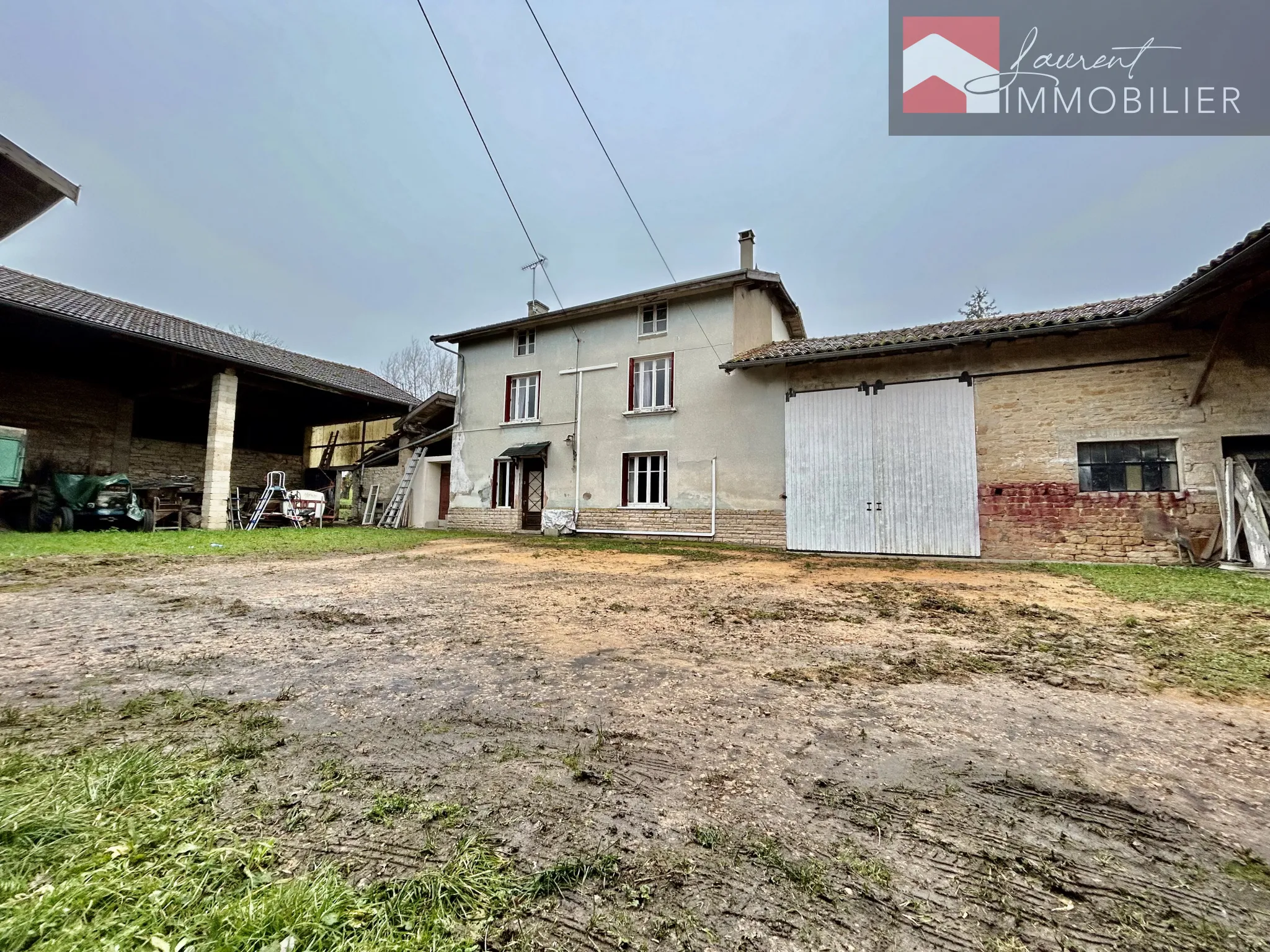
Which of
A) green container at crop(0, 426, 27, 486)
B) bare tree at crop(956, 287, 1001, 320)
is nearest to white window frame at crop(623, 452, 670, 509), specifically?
green container at crop(0, 426, 27, 486)

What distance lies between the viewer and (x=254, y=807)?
53.9 inches

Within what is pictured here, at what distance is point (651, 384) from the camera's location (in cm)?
1293

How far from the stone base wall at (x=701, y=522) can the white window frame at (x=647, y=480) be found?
0.21m

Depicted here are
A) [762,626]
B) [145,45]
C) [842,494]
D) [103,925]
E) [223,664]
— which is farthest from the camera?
[842,494]

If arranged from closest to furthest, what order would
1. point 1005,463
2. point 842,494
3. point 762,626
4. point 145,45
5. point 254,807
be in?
point 254,807 → point 762,626 → point 145,45 → point 1005,463 → point 842,494

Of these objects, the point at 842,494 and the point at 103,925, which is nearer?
the point at 103,925

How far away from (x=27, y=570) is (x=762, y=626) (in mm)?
8480

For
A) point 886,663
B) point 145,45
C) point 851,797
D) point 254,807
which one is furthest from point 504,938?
point 145,45

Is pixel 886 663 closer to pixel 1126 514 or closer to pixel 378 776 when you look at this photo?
pixel 378 776

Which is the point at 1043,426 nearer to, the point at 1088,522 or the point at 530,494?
the point at 1088,522

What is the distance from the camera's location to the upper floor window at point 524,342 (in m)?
14.9

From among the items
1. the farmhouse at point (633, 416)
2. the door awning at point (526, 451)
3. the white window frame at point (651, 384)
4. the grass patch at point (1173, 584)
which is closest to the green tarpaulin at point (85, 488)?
the farmhouse at point (633, 416)

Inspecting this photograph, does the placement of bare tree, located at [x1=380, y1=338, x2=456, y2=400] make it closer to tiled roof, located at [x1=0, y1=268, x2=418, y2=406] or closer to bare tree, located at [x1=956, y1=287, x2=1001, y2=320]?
tiled roof, located at [x1=0, y1=268, x2=418, y2=406]

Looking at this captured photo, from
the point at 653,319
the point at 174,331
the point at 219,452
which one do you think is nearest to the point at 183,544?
the point at 219,452
